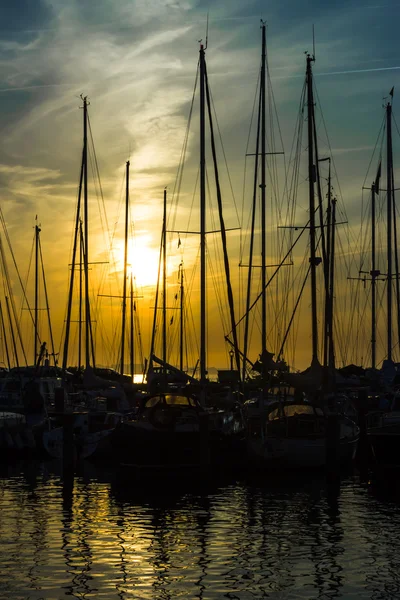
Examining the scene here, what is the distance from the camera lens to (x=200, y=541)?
22.2m

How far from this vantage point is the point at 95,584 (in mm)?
17750

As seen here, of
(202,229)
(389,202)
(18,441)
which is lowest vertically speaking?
(18,441)

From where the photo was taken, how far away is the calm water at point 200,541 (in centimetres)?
1761

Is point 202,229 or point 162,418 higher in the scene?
point 202,229

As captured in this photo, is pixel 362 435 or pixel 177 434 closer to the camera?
pixel 177 434

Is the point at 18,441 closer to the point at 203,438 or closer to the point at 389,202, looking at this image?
the point at 203,438

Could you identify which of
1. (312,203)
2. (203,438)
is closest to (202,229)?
(312,203)

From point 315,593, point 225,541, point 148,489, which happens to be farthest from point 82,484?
point 315,593

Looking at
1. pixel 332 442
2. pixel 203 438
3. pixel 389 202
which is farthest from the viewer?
pixel 389 202

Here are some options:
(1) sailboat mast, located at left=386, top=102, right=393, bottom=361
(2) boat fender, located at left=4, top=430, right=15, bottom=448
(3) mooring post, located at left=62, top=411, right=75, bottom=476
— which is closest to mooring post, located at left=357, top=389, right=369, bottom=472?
(3) mooring post, located at left=62, top=411, right=75, bottom=476

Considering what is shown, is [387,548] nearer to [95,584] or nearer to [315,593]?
[315,593]

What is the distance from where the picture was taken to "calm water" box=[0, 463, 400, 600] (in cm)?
1761

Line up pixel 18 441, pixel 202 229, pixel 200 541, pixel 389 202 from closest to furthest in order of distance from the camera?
pixel 200 541
pixel 202 229
pixel 18 441
pixel 389 202

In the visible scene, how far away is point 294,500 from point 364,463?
11.8m
